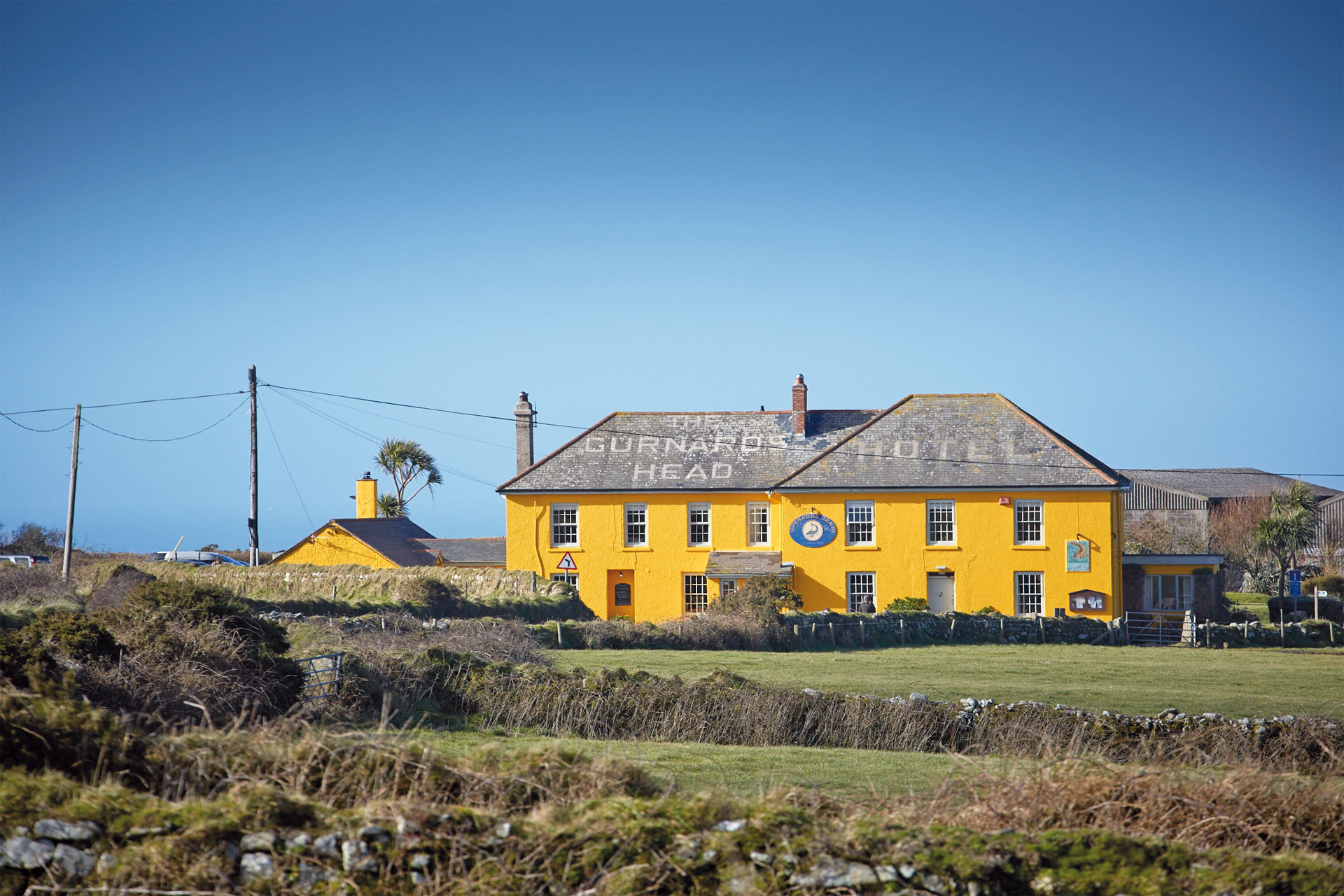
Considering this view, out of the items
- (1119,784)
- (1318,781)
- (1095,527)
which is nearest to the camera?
(1119,784)

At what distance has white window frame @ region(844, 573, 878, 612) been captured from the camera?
36938 millimetres

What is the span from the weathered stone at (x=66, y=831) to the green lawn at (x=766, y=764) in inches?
142

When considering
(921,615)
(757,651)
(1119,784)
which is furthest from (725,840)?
(921,615)

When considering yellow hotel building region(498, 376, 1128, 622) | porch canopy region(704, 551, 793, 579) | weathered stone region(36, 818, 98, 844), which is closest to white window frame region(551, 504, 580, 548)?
yellow hotel building region(498, 376, 1128, 622)

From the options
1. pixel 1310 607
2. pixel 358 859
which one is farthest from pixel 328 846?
pixel 1310 607

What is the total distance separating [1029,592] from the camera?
36.5 metres

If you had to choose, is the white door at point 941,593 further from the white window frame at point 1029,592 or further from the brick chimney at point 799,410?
the brick chimney at point 799,410

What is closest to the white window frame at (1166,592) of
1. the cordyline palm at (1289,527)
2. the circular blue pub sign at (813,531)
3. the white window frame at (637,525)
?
the circular blue pub sign at (813,531)

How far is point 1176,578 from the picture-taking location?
37094 millimetres

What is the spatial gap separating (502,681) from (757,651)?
13.2 metres

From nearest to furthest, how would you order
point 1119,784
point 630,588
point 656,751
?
1. point 1119,784
2. point 656,751
3. point 630,588

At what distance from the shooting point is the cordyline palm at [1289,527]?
48.5 meters

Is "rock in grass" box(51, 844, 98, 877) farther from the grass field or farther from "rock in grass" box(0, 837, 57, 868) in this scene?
the grass field

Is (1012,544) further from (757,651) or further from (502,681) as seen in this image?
(502,681)
